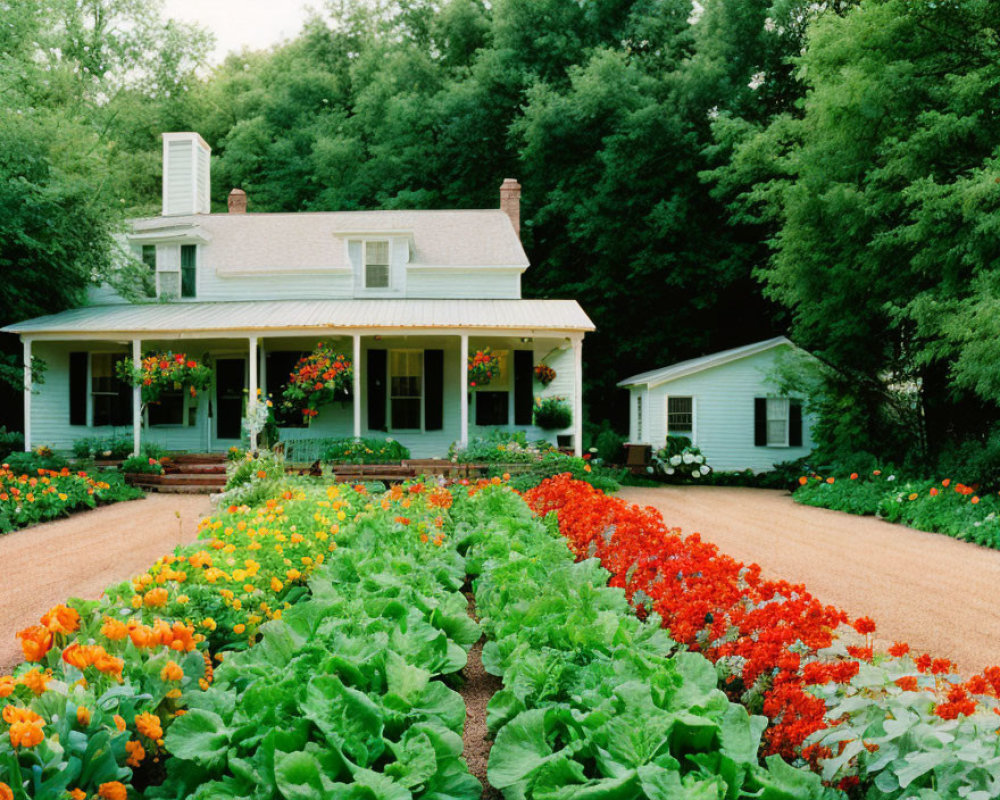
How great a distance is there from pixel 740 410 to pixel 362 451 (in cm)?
937

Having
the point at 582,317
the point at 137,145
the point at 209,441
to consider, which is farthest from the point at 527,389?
the point at 137,145

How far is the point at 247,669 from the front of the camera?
123 inches

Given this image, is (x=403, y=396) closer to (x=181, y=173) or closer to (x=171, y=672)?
(x=181, y=173)

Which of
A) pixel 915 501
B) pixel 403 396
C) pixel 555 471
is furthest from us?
pixel 403 396

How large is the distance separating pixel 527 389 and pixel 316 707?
1429cm

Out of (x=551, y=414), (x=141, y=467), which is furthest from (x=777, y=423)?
(x=141, y=467)

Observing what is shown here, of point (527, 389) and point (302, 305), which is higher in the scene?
point (302, 305)

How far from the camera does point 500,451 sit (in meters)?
13.6

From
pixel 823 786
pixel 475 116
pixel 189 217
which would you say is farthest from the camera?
pixel 475 116

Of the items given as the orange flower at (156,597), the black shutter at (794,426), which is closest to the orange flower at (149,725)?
the orange flower at (156,597)

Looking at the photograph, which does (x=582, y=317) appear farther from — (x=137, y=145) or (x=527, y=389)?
(x=137, y=145)

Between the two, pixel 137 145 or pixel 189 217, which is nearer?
pixel 189 217

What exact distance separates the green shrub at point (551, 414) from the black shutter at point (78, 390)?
9.69m

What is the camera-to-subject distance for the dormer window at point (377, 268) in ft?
59.7
